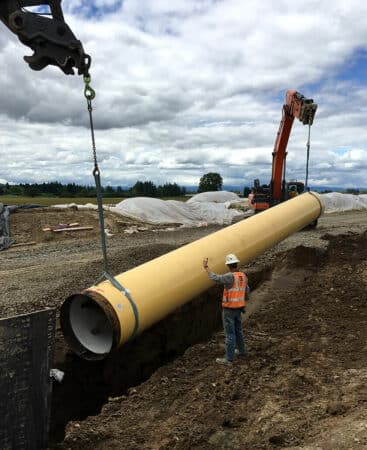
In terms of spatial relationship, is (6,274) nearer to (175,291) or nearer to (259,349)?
Answer: (175,291)

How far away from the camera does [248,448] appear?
395 centimetres

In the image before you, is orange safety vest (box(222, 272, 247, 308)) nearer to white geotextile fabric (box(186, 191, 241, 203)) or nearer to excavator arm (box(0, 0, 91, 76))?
excavator arm (box(0, 0, 91, 76))

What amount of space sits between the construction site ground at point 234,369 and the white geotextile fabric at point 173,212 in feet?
32.0

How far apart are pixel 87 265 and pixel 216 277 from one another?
540cm

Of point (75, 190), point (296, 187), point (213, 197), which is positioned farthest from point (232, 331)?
point (75, 190)

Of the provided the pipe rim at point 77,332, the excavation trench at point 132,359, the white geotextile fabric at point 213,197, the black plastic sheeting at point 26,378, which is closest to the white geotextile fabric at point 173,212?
the white geotextile fabric at point 213,197

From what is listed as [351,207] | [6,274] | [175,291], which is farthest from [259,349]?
[351,207]

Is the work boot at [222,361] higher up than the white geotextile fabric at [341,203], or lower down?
lower down

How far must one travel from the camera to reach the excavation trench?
640 centimetres

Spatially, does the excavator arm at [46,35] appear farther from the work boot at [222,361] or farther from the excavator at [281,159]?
the excavator at [281,159]

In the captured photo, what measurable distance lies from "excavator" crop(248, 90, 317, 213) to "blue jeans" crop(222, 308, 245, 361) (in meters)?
10.3

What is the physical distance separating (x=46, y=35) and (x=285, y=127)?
524 inches

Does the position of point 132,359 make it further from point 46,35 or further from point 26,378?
point 46,35

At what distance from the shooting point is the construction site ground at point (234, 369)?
4301mm
